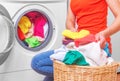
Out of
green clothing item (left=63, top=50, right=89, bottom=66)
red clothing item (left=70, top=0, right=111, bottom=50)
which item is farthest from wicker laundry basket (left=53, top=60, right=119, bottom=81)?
red clothing item (left=70, top=0, right=111, bottom=50)

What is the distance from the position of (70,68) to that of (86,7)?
1.60 ft

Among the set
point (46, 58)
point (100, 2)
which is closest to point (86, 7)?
point (100, 2)

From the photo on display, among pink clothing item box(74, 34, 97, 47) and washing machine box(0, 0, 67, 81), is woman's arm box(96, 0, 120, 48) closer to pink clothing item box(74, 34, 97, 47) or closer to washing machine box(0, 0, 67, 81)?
pink clothing item box(74, 34, 97, 47)

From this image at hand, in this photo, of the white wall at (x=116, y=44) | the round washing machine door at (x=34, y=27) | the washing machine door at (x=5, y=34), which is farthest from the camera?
the white wall at (x=116, y=44)

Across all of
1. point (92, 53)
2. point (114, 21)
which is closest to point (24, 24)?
point (114, 21)

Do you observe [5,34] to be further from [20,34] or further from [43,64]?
[43,64]

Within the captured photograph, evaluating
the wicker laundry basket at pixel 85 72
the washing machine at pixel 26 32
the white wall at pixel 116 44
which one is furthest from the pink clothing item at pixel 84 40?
the white wall at pixel 116 44

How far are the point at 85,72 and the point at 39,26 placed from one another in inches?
41.0

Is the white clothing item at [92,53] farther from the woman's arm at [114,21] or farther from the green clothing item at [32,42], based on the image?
the green clothing item at [32,42]

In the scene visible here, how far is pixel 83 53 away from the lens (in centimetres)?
112

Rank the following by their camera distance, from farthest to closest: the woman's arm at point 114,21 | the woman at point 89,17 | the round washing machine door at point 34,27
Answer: the round washing machine door at point 34,27
the woman at point 89,17
the woman's arm at point 114,21

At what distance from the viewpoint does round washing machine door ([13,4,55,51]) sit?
190 cm

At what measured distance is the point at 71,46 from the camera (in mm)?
1164

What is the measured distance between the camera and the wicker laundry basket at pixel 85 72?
3.54 ft
